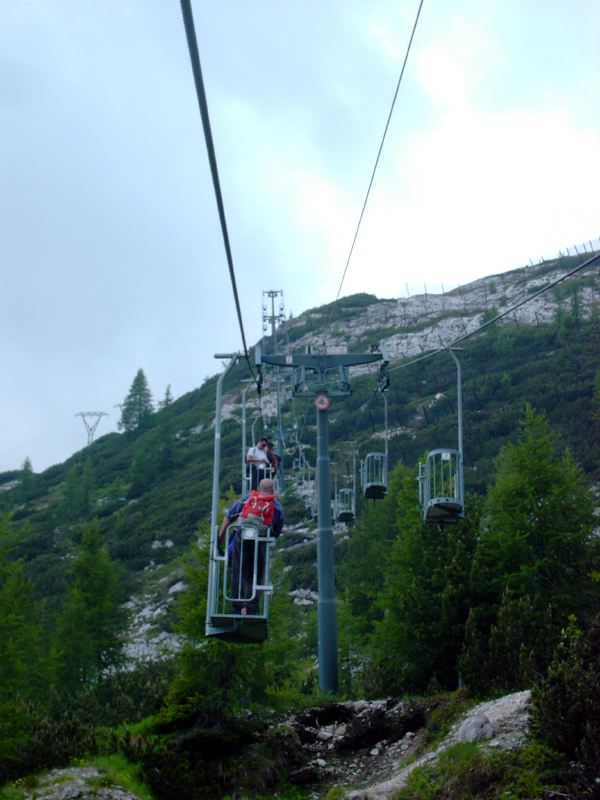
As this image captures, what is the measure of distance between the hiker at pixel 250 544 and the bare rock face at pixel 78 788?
3808 mm

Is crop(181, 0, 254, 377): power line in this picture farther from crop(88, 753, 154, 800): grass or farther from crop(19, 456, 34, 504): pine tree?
crop(19, 456, 34, 504): pine tree

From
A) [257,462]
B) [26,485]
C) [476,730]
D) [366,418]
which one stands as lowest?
[476,730]

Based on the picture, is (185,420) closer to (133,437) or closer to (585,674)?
(133,437)

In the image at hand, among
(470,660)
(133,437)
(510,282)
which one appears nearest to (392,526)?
(470,660)

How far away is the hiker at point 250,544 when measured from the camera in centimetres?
1023

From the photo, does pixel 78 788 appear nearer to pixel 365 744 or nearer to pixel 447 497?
pixel 365 744

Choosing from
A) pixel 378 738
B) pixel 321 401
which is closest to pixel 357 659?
pixel 321 401

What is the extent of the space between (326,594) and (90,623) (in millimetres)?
15036

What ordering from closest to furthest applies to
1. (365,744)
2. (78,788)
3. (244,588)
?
(244,588) → (78,788) → (365,744)

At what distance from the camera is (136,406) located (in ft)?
345

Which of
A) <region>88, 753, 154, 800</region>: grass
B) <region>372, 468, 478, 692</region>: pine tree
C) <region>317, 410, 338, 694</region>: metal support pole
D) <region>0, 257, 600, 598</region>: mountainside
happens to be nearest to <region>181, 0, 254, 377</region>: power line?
<region>88, 753, 154, 800</region>: grass

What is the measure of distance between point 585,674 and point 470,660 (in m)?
5.46

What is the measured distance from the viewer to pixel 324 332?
9631cm

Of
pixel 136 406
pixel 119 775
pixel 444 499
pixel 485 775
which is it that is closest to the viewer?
pixel 485 775
